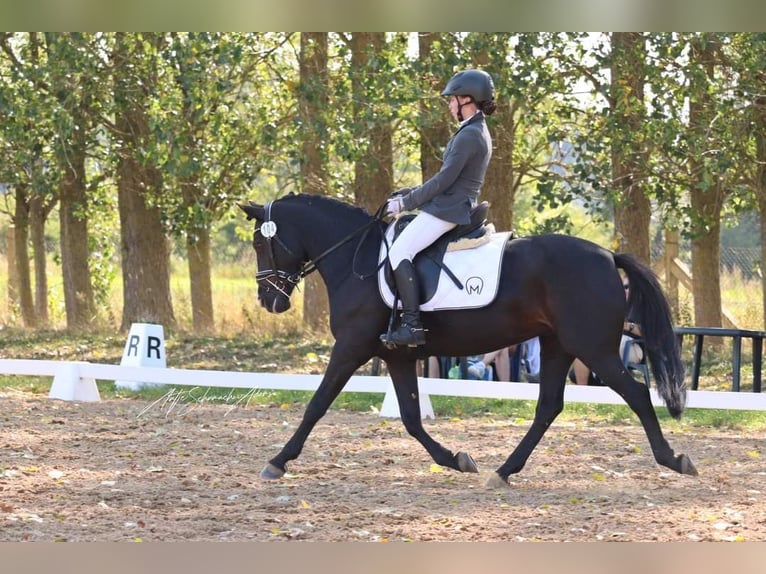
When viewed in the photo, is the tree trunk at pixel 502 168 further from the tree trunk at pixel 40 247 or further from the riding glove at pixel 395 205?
the tree trunk at pixel 40 247

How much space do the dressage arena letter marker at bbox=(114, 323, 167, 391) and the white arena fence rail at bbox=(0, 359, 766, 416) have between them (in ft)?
2.32

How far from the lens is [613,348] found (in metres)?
7.30

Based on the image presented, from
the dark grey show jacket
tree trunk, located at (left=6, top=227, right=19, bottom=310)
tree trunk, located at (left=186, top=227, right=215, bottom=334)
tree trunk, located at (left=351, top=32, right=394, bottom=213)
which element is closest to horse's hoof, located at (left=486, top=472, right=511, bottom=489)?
the dark grey show jacket

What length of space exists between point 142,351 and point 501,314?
5.70 m

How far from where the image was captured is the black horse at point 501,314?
23.9 feet

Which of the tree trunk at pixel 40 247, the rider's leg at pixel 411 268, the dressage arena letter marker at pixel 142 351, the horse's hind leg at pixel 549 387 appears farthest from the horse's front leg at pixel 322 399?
the tree trunk at pixel 40 247

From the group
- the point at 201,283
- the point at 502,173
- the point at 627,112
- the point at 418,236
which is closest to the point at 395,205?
the point at 418,236

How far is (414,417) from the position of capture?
7.76 meters

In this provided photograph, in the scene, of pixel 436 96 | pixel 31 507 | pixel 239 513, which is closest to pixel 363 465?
pixel 239 513

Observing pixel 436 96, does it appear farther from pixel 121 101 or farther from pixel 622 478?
pixel 622 478

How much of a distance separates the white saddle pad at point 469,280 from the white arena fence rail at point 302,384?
96.3 inches

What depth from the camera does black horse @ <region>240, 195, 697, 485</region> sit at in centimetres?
727
